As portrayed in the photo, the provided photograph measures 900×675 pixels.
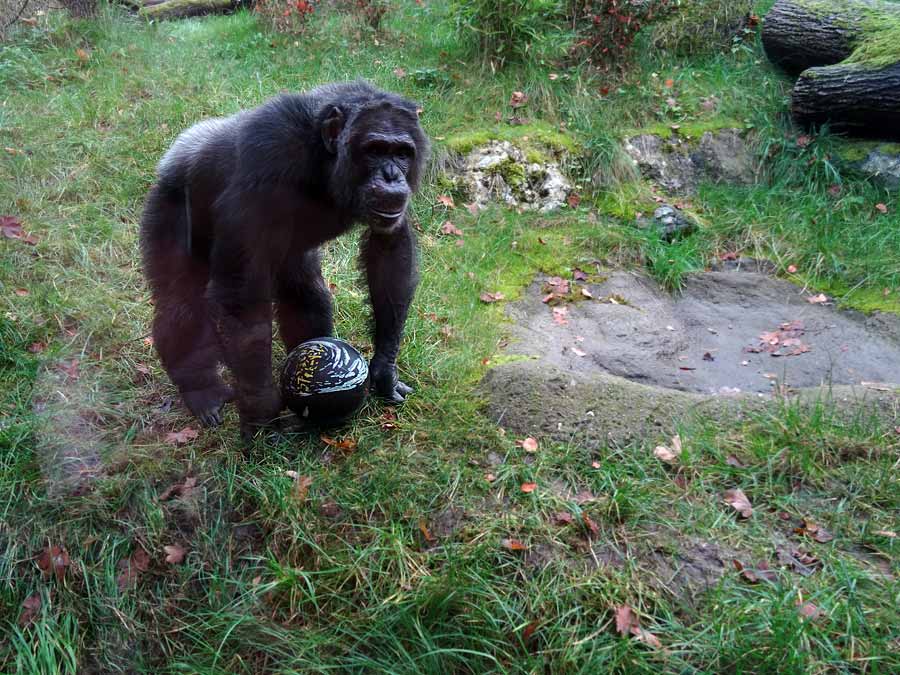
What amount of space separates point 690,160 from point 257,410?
6708mm

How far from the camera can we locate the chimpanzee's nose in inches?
158

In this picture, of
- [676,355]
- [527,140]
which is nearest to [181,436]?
[676,355]

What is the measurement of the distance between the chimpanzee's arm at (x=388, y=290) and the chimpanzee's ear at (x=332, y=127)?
73 cm

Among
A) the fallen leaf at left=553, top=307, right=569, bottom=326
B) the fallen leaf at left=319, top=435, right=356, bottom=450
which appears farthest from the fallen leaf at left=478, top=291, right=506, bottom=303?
the fallen leaf at left=319, top=435, right=356, bottom=450

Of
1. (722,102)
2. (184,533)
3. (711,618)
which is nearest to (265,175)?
(184,533)

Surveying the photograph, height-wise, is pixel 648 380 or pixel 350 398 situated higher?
pixel 350 398

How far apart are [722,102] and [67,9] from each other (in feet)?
31.4

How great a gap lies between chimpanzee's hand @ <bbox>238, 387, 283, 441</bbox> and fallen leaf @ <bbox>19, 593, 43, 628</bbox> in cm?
137

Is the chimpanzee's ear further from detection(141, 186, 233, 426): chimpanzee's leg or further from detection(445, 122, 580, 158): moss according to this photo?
detection(445, 122, 580, 158): moss

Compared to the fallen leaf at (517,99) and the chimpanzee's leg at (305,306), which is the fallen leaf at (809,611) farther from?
the fallen leaf at (517,99)

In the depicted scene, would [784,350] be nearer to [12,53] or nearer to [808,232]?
[808,232]

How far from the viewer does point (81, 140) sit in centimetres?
758

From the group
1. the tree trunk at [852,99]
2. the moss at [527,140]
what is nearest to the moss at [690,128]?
the tree trunk at [852,99]

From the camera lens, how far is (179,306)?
15.1 ft
